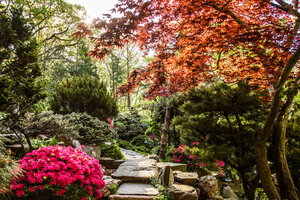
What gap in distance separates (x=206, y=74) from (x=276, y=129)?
6.19 ft

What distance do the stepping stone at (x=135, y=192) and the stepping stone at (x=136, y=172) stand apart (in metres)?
0.14

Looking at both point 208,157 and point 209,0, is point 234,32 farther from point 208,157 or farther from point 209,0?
point 208,157

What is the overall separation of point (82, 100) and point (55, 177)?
5.44m

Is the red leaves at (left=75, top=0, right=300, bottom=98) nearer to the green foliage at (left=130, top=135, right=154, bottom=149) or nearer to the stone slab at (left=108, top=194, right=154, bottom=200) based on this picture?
the stone slab at (left=108, top=194, right=154, bottom=200)

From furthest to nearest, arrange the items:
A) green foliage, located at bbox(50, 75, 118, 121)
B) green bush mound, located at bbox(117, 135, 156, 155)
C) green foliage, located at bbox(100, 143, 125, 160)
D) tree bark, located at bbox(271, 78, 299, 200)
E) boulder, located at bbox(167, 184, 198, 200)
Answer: green bush mound, located at bbox(117, 135, 156, 155), green foliage, located at bbox(50, 75, 118, 121), green foliage, located at bbox(100, 143, 125, 160), boulder, located at bbox(167, 184, 198, 200), tree bark, located at bbox(271, 78, 299, 200)

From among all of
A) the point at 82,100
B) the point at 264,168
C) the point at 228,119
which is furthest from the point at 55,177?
the point at 82,100

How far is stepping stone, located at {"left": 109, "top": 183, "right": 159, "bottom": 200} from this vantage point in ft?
9.44

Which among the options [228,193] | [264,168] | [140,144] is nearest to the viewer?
[264,168]

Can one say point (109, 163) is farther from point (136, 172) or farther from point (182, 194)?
point (182, 194)

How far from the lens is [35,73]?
12.4 feet

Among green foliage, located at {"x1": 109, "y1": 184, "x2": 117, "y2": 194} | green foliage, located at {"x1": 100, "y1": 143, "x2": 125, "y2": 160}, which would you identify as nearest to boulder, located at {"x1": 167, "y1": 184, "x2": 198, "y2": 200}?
green foliage, located at {"x1": 109, "y1": 184, "x2": 117, "y2": 194}

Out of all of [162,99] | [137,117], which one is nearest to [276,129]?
[162,99]

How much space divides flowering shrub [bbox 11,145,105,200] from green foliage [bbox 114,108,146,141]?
7495 mm

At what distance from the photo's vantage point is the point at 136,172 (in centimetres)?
389
